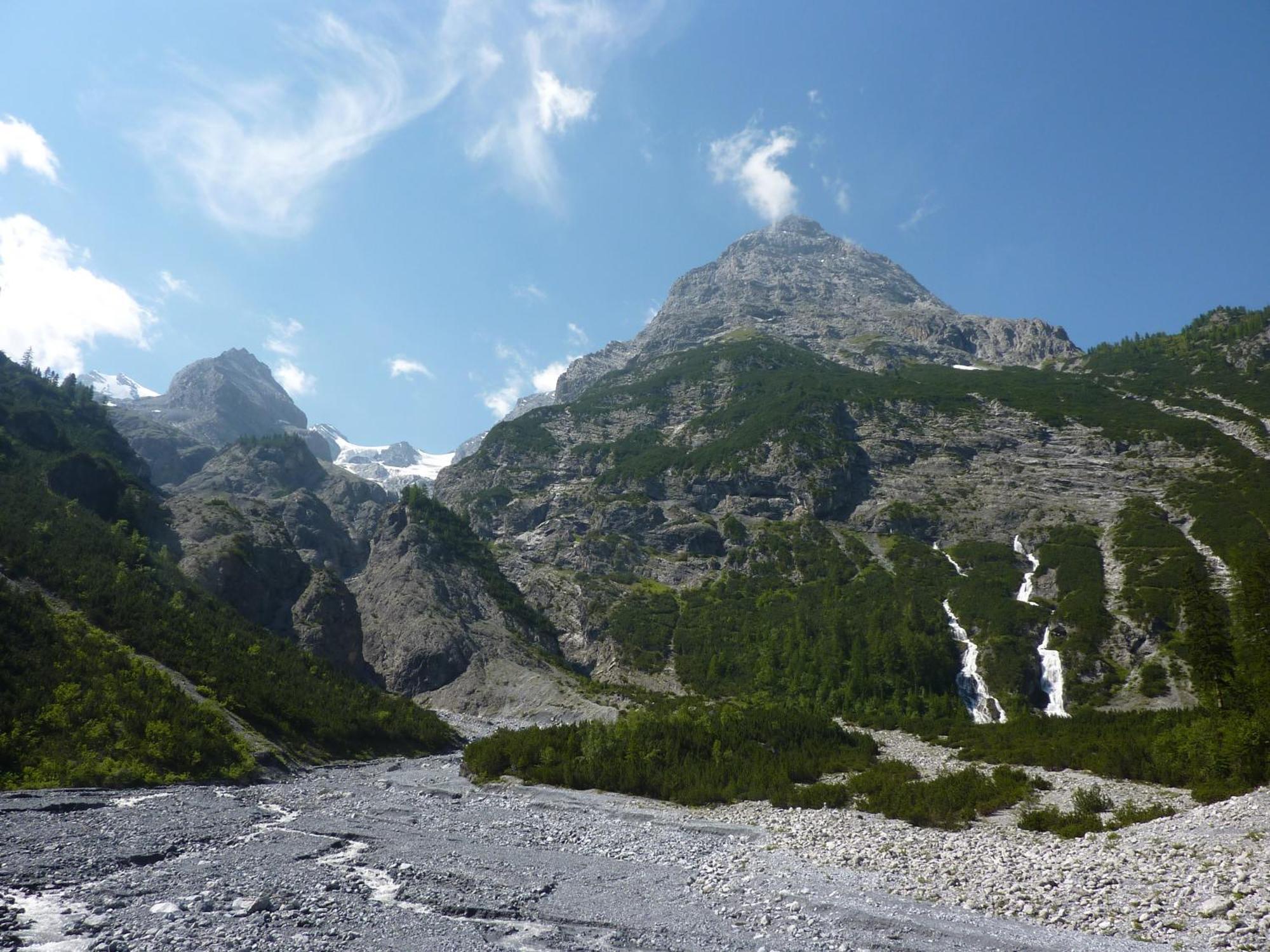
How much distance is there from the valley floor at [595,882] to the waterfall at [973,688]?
217 ft

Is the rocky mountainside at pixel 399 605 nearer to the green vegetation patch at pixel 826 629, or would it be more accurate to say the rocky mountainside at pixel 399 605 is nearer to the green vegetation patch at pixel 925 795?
the green vegetation patch at pixel 826 629

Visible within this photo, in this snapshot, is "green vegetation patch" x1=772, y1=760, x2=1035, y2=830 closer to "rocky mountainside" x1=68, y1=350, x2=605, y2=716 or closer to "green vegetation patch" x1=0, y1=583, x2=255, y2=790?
"green vegetation patch" x1=0, y1=583, x2=255, y2=790

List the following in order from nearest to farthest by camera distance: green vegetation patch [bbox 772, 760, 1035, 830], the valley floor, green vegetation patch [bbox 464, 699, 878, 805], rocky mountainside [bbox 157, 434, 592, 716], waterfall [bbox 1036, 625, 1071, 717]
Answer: the valley floor, green vegetation patch [bbox 772, 760, 1035, 830], green vegetation patch [bbox 464, 699, 878, 805], waterfall [bbox 1036, 625, 1071, 717], rocky mountainside [bbox 157, 434, 592, 716]

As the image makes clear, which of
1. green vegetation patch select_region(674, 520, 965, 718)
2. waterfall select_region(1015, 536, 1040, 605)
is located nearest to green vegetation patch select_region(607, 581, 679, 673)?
green vegetation patch select_region(674, 520, 965, 718)

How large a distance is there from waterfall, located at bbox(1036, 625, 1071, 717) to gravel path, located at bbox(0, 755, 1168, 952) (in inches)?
2691

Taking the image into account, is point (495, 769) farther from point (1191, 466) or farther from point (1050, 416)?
point (1050, 416)

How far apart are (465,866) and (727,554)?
464 feet

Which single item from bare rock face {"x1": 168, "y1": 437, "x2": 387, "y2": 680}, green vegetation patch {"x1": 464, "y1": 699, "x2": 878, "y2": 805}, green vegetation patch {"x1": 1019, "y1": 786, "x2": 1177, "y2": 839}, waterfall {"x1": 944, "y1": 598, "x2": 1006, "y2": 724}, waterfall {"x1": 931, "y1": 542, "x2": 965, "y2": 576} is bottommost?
green vegetation patch {"x1": 464, "y1": 699, "x2": 878, "y2": 805}

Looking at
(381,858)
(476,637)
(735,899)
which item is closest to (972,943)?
(735,899)

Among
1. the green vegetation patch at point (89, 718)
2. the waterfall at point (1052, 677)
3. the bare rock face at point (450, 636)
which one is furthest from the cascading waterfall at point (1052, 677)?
the green vegetation patch at point (89, 718)

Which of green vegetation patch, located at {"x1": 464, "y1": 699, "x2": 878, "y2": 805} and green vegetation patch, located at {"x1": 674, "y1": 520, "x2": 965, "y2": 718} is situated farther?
green vegetation patch, located at {"x1": 674, "y1": 520, "x2": 965, "y2": 718}

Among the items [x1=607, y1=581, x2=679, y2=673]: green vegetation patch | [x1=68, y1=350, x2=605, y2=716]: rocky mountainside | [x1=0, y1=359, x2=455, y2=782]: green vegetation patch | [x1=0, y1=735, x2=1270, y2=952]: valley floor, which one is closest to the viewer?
[x1=0, y1=735, x2=1270, y2=952]: valley floor

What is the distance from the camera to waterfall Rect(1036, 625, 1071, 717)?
286ft

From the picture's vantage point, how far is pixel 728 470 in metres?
189
